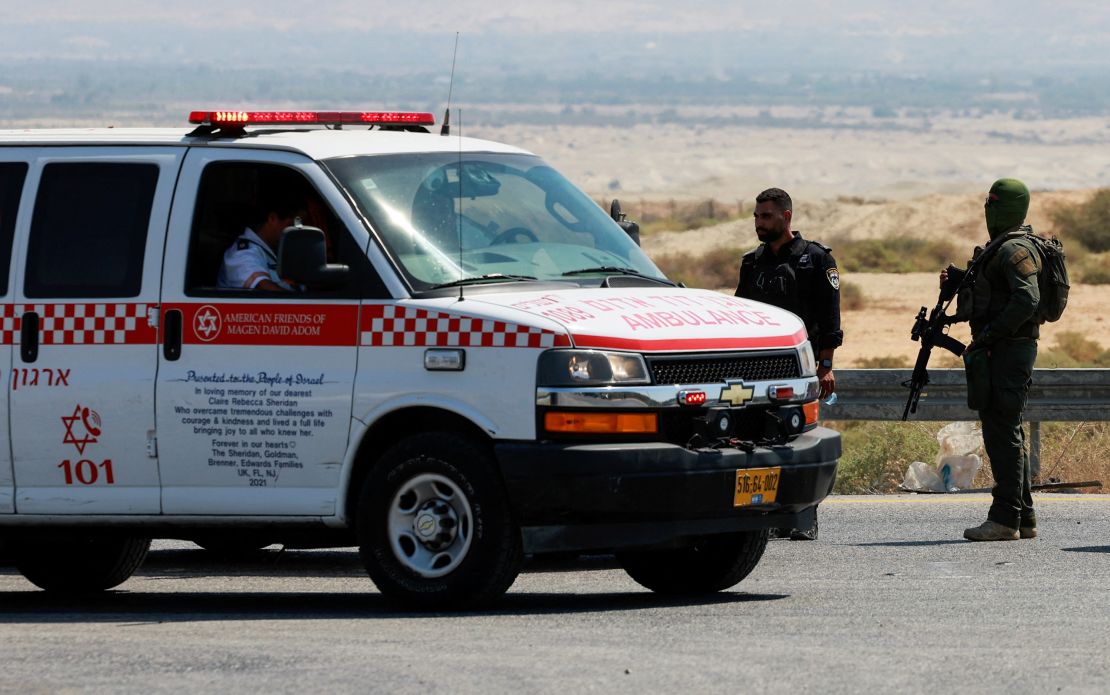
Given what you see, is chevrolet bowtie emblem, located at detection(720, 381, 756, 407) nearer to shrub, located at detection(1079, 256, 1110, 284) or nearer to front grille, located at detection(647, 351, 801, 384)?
front grille, located at detection(647, 351, 801, 384)

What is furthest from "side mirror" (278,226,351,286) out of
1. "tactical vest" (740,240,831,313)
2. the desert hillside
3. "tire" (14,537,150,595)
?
the desert hillside

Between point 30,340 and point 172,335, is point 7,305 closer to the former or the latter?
point 30,340

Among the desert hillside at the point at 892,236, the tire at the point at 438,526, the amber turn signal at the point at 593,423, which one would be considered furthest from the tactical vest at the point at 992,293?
the desert hillside at the point at 892,236

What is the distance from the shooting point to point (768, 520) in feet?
27.4

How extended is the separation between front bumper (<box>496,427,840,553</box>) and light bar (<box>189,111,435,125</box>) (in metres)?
1.94

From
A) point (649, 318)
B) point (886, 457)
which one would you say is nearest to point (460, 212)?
point (649, 318)

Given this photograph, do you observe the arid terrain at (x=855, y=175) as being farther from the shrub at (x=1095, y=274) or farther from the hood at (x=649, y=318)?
the hood at (x=649, y=318)

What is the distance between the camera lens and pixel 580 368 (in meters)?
7.68

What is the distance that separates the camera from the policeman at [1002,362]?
1060 centimetres

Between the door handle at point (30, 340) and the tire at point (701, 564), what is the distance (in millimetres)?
2656

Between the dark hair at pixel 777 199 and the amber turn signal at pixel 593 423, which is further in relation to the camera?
the dark hair at pixel 777 199

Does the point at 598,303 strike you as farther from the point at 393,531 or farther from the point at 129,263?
the point at 129,263

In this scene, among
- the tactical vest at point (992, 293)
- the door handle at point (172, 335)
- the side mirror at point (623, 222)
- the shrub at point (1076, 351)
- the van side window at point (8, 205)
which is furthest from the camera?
the shrub at point (1076, 351)

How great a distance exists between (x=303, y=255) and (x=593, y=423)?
4.38ft
